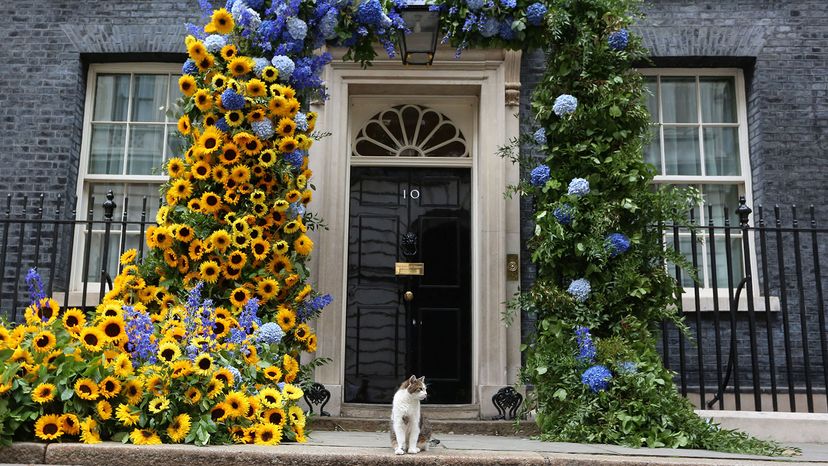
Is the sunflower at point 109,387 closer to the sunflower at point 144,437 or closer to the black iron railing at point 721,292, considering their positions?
the sunflower at point 144,437

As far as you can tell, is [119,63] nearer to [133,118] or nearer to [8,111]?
[133,118]

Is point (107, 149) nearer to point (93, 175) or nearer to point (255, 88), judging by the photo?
point (93, 175)

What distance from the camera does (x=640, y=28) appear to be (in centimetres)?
761

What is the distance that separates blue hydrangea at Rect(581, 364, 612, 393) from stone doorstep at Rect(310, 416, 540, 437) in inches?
54.7

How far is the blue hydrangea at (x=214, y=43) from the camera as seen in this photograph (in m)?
5.56

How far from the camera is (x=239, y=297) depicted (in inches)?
205

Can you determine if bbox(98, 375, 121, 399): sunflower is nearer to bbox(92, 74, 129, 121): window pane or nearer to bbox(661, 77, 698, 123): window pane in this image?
bbox(92, 74, 129, 121): window pane

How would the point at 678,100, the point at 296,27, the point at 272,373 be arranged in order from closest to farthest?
1. the point at 272,373
2. the point at 296,27
3. the point at 678,100

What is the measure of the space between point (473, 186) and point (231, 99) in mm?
2970

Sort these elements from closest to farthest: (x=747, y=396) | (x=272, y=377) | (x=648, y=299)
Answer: (x=272, y=377) < (x=648, y=299) < (x=747, y=396)

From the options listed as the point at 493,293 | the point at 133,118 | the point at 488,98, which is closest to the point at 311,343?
the point at 493,293

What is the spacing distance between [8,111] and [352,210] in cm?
363

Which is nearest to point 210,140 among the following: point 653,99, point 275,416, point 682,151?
point 275,416

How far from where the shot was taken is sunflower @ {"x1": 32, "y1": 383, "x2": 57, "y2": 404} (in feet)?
12.7
